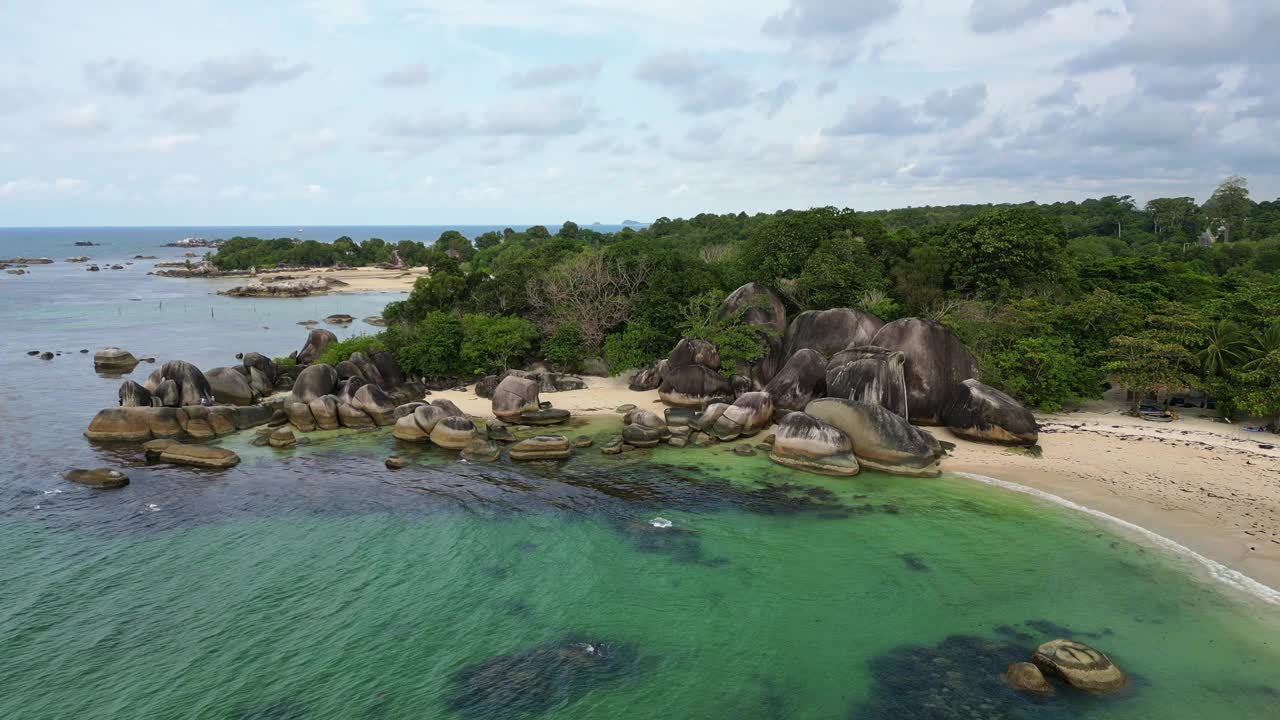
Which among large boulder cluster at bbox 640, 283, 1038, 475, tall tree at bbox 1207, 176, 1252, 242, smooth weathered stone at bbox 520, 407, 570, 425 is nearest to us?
large boulder cluster at bbox 640, 283, 1038, 475

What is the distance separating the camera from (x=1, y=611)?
584 inches

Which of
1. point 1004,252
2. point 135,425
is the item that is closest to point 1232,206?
point 1004,252

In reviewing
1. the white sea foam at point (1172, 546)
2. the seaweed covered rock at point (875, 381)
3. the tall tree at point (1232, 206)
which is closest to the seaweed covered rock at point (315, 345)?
the seaweed covered rock at point (875, 381)

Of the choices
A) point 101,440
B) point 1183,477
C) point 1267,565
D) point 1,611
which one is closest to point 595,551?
point 1,611

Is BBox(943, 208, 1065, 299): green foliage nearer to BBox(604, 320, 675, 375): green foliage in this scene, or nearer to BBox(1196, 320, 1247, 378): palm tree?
BBox(1196, 320, 1247, 378): palm tree

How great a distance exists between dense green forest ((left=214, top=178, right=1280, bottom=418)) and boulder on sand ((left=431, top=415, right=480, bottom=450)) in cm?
785

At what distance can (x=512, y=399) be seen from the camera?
1121 inches

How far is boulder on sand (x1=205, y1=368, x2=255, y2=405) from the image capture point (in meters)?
30.9

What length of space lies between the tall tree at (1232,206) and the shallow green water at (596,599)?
5968 centimetres

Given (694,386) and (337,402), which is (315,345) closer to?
(337,402)

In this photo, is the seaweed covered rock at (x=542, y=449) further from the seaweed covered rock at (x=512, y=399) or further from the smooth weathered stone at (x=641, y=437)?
the seaweed covered rock at (x=512, y=399)

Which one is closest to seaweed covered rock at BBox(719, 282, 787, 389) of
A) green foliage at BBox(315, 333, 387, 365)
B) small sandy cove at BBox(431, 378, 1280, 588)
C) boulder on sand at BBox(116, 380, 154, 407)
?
small sandy cove at BBox(431, 378, 1280, 588)

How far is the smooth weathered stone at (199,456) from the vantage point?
77.6ft

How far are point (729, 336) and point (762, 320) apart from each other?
2.38 m
